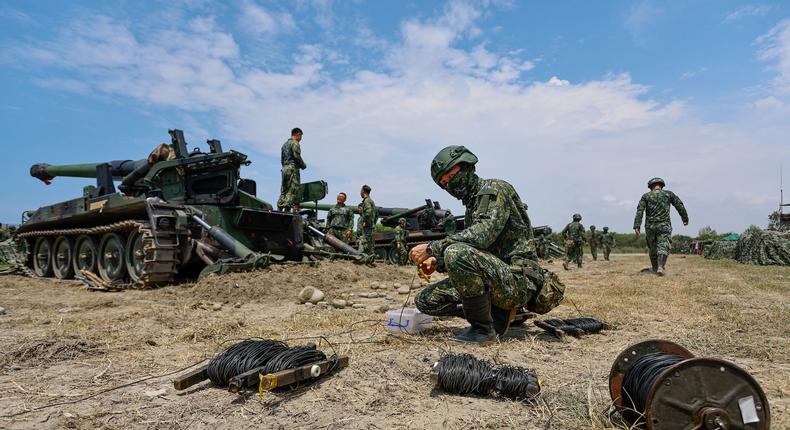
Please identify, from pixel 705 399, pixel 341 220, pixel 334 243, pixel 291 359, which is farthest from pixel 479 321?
pixel 341 220

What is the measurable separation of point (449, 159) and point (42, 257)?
507 inches

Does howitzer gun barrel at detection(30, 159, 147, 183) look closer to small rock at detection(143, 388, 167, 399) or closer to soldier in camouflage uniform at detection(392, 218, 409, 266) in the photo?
soldier in camouflage uniform at detection(392, 218, 409, 266)

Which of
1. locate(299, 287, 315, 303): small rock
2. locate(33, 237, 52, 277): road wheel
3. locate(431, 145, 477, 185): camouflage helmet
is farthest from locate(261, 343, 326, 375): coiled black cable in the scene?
→ locate(33, 237, 52, 277): road wheel

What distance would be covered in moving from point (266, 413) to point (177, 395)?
0.69 m

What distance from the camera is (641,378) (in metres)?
2.13

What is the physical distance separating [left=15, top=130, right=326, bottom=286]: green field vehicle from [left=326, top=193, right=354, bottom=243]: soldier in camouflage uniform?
264cm

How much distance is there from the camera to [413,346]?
385 cm

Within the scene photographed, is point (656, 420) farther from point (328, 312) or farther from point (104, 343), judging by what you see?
point (328, 312)

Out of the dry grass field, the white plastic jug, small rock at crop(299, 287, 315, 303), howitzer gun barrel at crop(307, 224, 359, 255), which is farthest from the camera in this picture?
howitzer gun barrel at crop(307, 224, 359, 255)

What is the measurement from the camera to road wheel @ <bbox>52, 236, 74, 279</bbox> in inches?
465

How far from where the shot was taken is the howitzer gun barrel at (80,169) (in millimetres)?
12297

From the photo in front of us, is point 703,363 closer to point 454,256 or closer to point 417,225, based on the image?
point 454,256

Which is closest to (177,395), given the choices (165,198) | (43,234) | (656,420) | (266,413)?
(266,413)

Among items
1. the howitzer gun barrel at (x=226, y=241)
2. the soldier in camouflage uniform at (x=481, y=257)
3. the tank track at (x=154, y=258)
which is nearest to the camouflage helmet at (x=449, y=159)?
the soldier in camouflage uniform at (x=481, y=257)
